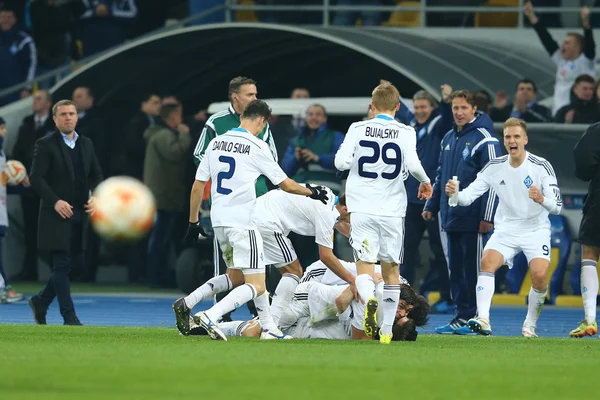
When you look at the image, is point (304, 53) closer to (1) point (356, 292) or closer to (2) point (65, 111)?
(2) point (65, 111)

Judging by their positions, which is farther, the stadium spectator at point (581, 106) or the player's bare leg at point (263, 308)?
the stadium spectator at point (581, 106)

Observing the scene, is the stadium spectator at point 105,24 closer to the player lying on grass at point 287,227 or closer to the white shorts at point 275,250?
the player lying on grass at point 287,227

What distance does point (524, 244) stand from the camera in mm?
14148

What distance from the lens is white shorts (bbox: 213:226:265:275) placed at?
1262 centimetres

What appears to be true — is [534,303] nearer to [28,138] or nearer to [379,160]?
[379,160]

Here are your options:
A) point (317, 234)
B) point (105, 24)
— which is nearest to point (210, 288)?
point (317, 234)

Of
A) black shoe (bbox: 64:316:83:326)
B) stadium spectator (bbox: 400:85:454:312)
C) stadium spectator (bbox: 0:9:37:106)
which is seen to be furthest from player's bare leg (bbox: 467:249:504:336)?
stadium spectator (bbox: 0:9:37:106)

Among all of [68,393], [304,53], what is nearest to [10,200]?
[304,53]

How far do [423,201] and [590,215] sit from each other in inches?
140

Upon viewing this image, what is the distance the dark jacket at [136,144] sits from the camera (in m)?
22.6

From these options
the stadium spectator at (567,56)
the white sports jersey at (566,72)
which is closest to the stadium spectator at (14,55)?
the stadium spectator at (567,56)

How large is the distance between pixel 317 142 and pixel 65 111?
423 cm

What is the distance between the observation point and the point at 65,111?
50.1 feet

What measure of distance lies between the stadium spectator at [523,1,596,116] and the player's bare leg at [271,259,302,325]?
7.51 meters
